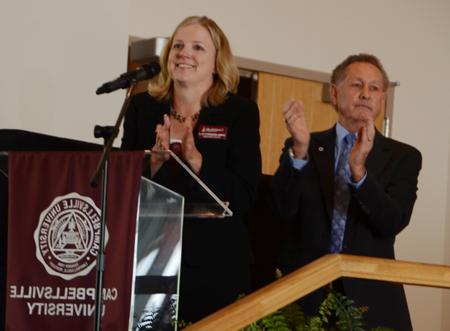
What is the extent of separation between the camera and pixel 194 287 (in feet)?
9.97

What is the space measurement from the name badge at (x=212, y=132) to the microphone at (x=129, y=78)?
1.63ft

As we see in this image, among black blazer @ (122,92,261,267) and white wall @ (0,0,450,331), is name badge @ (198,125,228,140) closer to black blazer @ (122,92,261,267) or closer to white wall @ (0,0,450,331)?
black blazer @ (122,92,261,267)

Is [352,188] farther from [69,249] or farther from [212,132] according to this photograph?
[69,249]

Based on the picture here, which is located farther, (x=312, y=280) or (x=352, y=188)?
(x=352, y=188)

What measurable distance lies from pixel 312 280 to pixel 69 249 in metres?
1.18

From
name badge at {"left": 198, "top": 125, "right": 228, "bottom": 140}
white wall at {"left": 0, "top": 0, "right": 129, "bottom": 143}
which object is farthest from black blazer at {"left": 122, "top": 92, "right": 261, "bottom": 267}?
white wall at {"left": 0, "top": 0, "right": 129, "bottom": 143}

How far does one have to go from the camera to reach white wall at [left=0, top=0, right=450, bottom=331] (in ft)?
14.4

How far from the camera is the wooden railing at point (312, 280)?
171 cm

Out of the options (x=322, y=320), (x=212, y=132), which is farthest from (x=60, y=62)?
(x=322, y=320)

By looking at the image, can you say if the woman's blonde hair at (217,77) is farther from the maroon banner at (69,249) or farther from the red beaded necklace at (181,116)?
the maroon banner at (69,249)

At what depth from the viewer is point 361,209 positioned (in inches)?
134

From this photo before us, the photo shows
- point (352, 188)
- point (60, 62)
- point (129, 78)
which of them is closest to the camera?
point (129, 78)

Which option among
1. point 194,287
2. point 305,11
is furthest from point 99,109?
point 305,11

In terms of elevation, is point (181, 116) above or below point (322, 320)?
above
